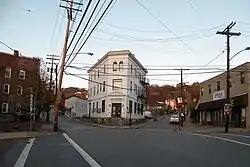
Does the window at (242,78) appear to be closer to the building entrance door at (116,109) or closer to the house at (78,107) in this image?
the building entrance door at (116,109)

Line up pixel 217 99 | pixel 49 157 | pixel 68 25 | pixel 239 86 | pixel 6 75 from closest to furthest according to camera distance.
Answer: pixel 49 157, pixel 68 25, pixel 239 86, pixel 217 99, pixel 6 75

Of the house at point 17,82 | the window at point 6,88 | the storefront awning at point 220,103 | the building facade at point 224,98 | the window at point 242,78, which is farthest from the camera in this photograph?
the window at point 6,88

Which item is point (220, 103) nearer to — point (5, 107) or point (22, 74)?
point (22, 74)

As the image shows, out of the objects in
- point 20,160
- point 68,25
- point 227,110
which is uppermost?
point 68,25

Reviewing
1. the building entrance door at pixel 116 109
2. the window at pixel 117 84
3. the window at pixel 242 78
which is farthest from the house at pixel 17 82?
the window at pixel 242 78

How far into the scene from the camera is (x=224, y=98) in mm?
49344

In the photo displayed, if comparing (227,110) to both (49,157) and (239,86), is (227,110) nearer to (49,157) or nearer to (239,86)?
(239,86)

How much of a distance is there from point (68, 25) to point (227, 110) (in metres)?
17.1

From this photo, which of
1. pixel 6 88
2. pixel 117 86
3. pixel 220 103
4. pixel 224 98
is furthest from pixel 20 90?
pixel 224 98

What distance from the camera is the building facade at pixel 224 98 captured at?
1661 inches

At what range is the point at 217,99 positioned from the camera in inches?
2061

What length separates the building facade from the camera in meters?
42.2

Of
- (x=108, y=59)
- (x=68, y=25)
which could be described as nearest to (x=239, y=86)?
(x=68, y=25)

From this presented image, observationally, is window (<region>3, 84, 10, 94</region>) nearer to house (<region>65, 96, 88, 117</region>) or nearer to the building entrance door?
the building entrance door
